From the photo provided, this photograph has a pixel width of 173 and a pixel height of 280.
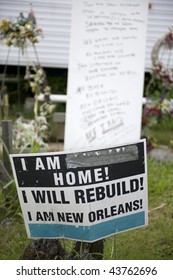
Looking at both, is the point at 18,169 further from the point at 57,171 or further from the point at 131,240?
the point at 131,240

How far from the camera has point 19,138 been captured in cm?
535

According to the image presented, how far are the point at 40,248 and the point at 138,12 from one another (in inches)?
103

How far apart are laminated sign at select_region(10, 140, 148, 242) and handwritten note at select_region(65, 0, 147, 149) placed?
2201mm

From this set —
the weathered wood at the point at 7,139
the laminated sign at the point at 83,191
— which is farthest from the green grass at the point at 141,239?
the weathered wood at the point at 7,139

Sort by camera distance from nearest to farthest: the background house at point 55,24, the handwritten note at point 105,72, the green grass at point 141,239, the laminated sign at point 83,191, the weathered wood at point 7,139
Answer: the laminated sign at point 83,191 → the green grass at point 141,239 → the weathered wood at point 7,139 → the handwritten note at point 105,72 → the background house at point 55,24

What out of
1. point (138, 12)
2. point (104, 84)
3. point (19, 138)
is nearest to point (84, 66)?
point (104, 84)

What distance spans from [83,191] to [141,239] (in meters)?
1.31

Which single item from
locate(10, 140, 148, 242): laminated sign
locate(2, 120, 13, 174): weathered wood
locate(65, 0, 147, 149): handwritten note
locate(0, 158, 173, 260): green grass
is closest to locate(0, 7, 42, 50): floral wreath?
locate(65, 0, 147, 149): handwritten note

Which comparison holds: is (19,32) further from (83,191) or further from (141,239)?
(83,191)

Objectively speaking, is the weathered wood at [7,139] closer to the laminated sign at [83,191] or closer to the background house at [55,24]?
the laminated sign at [83,191]

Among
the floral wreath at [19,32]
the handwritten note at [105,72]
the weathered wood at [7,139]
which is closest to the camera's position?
the weathered wood at [7,139]

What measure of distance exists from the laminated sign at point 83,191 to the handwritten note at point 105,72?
2201mm

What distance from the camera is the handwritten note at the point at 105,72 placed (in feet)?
15.0

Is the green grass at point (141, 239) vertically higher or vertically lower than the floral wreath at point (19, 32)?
lower
